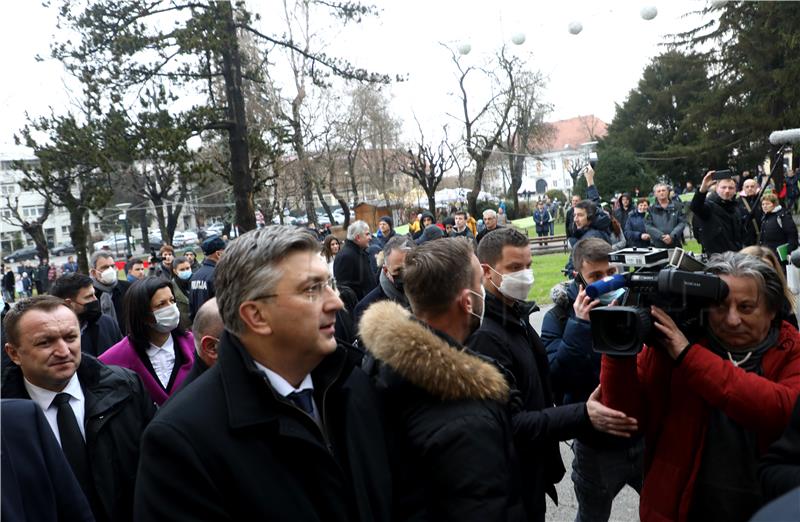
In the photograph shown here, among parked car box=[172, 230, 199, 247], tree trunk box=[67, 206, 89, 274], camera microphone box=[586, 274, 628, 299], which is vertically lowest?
parked car box=[172, 230, 199, 247]

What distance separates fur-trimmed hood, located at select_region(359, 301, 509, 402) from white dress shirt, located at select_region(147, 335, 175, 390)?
7.94 ft

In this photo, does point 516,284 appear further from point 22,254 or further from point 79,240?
point 22,254

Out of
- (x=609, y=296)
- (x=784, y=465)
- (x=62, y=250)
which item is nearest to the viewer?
(x=784, y=465)

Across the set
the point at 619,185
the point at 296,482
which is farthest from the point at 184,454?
the point at 619,185

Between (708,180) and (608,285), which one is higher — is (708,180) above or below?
above

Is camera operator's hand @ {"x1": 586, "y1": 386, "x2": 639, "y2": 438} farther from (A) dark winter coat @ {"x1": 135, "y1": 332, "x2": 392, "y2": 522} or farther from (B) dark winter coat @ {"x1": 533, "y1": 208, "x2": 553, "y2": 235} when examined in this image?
(B) dark winter coat @ {"x1": 533, "y1": 208, "x2": 553, "y2": 235}

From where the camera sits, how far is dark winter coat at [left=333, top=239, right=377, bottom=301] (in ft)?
26.6

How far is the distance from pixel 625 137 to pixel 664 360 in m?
41.9

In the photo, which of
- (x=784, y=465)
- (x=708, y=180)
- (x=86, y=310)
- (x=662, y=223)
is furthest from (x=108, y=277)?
(x=662, y=223)

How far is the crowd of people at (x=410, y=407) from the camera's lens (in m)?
1.82

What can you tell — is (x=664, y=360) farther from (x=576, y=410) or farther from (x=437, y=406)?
(x=437, y=406)

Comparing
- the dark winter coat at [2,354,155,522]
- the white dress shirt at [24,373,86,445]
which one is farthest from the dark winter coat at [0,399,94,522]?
the white dress shirt at [24,373,86,445]

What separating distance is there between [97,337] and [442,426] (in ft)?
13.7

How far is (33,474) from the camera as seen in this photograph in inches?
95.0
